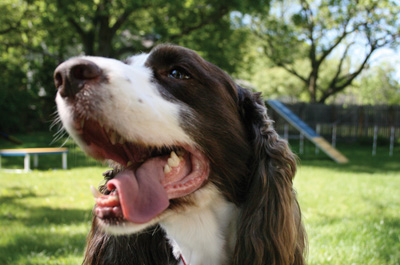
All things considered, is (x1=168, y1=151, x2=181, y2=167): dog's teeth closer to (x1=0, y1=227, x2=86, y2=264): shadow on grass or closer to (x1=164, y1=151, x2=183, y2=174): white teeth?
(x1=164, y1=151, x2=183, y2=174): white teeth

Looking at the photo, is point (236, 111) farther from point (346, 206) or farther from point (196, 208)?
point (346, 206)

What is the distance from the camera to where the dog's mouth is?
67.6 inches

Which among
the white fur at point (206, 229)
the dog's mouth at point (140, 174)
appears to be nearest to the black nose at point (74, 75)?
the dog's mouth at point (140, 174)

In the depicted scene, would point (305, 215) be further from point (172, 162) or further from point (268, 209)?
point (172, 162)

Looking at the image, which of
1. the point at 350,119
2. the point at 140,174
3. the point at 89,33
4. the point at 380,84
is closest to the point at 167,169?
the point at 140,174

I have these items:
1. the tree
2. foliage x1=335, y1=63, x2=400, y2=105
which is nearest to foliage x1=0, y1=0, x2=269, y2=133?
the tree

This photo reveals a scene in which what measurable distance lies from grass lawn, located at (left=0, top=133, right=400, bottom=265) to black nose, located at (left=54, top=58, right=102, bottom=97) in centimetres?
90

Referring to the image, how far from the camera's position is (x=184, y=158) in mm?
2027

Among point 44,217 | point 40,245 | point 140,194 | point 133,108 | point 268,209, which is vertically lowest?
point 44,217

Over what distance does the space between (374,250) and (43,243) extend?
→ 11.2 feet

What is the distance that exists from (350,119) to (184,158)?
856 inches

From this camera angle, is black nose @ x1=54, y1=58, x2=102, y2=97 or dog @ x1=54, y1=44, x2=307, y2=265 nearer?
black nose @ x1=54, y1=58, x2=102, y2=97

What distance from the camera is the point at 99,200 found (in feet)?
5.63

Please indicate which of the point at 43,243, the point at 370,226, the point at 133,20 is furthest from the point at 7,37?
the point at 370,226
